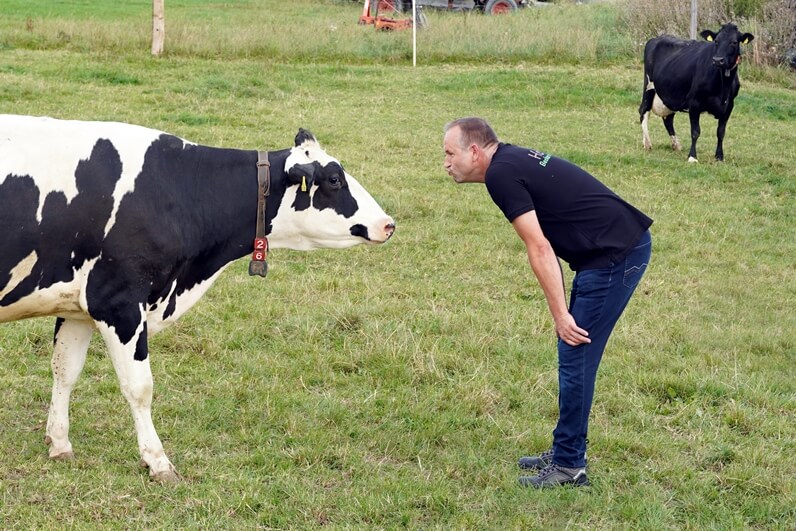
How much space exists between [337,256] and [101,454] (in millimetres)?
4032

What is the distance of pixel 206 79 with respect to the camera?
1748 centimetres

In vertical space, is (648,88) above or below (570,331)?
above

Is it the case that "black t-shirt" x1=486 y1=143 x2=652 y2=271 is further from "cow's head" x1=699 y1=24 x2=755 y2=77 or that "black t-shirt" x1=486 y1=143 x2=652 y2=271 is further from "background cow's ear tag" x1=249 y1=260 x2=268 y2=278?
"cow's head" x1=699 y1=24 x2=755 y2=77

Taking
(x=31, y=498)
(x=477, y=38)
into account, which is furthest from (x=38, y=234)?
(x=477, y=38)

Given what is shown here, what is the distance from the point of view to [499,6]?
35.0 m

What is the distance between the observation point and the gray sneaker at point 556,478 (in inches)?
201

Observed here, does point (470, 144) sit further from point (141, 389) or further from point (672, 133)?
point (672, 133)

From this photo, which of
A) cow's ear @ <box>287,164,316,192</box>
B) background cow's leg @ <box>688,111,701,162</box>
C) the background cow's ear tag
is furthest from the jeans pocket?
background cow's leg @ <box>688,111,701,162</box>

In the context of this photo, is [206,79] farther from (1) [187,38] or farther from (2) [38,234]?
(2) [38,234]

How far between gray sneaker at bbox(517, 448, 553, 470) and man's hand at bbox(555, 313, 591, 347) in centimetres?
86

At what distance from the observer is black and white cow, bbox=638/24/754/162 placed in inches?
563

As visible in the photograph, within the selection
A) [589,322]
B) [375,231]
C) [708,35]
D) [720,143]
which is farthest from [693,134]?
[589,322]

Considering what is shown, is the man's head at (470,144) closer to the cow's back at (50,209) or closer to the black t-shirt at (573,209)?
the black t-shirt at (573,209)

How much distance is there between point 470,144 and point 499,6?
3150cm
